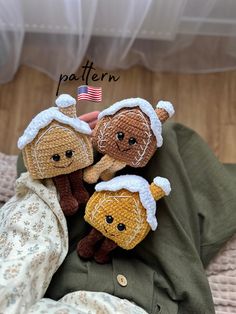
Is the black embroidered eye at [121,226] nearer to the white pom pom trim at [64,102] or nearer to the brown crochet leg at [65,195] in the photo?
the brown crochet leg at [65,195]

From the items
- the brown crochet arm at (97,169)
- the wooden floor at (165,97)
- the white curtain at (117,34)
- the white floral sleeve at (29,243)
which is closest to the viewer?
the white floral sleeve at (29,243)

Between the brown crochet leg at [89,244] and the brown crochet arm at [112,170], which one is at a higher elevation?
the brown crochet arm at [112,170]

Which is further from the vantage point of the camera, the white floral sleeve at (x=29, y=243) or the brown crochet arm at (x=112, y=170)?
the brown crochet arm at (x=112, y=170)

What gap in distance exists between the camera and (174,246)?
947 mm

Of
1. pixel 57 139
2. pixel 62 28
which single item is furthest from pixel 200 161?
pixel 62 28

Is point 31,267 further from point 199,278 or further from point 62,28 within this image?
point 62,28

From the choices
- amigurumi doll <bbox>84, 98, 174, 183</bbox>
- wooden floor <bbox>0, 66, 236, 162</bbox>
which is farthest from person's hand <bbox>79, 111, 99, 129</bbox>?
wooden floor <bbox>0, 66, 236, 162</bbox>

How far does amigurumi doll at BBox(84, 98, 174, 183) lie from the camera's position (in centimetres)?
85

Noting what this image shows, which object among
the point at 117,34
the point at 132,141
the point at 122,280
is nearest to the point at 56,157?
the point at 132,141

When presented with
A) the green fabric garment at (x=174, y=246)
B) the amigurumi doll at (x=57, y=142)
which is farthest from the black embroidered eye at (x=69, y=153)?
the green fabric garment at (x=174, y=246)

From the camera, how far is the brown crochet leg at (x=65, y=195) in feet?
2.95

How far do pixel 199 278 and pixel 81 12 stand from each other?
582mm

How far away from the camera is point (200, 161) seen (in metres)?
1.04

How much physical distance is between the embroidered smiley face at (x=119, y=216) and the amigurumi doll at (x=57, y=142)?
7cm
